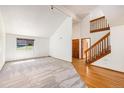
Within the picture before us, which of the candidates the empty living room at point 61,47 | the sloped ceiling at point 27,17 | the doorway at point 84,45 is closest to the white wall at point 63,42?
the empty living room at point 61,47

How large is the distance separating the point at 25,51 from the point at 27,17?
3087 mm

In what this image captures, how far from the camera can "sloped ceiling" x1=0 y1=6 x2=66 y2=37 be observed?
4.75 m

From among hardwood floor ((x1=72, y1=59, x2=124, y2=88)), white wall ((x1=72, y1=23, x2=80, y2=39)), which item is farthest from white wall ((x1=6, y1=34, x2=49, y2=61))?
hardwood floor ((x1=72, y1=59, x2=124, y2=88))

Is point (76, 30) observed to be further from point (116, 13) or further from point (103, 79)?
point (103, 79)

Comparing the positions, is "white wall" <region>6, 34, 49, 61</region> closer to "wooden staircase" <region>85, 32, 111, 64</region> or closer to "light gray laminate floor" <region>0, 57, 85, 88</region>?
"light gray laminate floor" <region>0, 57, 85, 88</region>

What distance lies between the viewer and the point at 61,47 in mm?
7547

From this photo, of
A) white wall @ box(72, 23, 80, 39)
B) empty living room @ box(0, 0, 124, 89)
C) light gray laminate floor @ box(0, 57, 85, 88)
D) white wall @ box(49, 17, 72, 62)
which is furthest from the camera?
white wall @ box(72, 23, 80, 39)

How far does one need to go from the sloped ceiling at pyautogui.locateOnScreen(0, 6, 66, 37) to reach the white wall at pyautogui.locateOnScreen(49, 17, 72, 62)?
23.3 inches

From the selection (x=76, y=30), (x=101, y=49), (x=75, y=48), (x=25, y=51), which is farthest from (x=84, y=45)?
(x=25, y=51)

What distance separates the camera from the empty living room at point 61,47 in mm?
3198

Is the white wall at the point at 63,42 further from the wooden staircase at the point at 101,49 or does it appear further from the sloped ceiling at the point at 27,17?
the wooden staircase at the point at 101,49

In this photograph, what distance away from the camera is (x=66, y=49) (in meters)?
6.87

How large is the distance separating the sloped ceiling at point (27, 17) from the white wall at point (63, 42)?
1.94 ft
